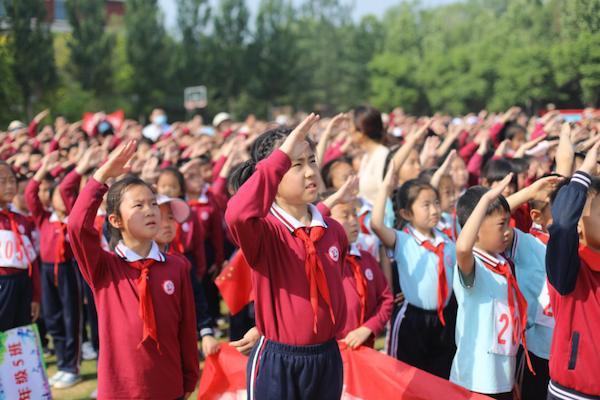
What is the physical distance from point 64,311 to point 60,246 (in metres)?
0.55

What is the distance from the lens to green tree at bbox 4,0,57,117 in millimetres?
16422

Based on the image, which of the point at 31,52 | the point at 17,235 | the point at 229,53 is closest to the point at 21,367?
the point at 17,235

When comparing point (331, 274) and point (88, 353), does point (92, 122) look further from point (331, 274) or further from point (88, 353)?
point (331, 274)

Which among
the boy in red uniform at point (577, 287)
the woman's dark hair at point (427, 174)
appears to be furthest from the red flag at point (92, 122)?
the boy in red uniform at point (577, 287)

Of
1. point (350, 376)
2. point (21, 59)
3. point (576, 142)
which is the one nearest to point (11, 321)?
point (350, 376)

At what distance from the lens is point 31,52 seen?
63.3ft

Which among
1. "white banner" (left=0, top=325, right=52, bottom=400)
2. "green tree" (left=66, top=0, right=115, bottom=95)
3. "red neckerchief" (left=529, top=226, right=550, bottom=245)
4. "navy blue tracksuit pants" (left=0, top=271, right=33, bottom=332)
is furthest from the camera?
"green tree" (left=66, top=0, right=115, bottom=95)

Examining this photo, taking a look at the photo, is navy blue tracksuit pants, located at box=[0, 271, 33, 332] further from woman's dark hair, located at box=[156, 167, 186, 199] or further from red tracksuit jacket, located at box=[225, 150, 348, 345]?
red tracksuit jacket, located at box=[225, 150, 348, 345]

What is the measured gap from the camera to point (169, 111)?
114 ft

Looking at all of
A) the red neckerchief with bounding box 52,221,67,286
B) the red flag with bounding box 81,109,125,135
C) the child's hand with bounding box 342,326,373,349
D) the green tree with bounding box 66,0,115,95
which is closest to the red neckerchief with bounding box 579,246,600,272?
the child's hand with bounding box 342,326,373,349

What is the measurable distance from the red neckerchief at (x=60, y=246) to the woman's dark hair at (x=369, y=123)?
2.50m

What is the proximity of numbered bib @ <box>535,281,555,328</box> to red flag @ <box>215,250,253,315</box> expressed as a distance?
179 cm

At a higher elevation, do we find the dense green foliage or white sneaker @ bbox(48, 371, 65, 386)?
the dense green foliage

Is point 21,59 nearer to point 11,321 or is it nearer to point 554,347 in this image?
point 11,321
